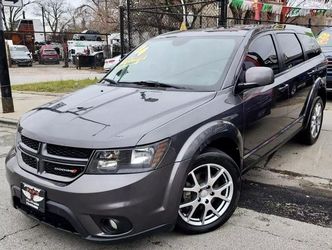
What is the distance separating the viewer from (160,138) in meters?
2.94

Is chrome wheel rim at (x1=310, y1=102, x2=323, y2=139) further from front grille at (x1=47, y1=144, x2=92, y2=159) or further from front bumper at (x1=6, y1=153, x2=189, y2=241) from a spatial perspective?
front grille at (x1=47, y1=144, x2=92, y2=159)

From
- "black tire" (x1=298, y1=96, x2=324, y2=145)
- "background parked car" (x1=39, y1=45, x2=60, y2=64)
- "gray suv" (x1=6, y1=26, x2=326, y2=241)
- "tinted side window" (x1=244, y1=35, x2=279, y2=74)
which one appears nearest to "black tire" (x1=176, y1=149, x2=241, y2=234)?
"gray suv" (x1=6, y1=26, x2=326, y2=241)

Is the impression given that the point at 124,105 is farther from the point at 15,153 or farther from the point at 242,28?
the point at 242,28

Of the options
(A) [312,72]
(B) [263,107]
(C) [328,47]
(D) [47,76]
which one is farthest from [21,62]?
(B) [263,107]

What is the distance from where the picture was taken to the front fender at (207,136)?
3080 millimetres

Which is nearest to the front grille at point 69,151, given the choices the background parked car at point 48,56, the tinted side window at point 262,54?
the tinted side window at point 262,54

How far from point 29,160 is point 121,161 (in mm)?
856

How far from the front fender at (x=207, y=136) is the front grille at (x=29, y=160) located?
3.64ft

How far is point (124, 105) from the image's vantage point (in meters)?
3.45

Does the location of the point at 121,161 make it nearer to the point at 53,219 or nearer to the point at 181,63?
the point at 53,219

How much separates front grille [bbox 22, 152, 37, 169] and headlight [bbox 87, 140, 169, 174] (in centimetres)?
57

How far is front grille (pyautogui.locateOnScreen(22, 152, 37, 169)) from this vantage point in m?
3.15

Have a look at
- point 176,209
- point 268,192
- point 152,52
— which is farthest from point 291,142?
point 176,209

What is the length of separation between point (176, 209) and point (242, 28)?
239 centimetres
